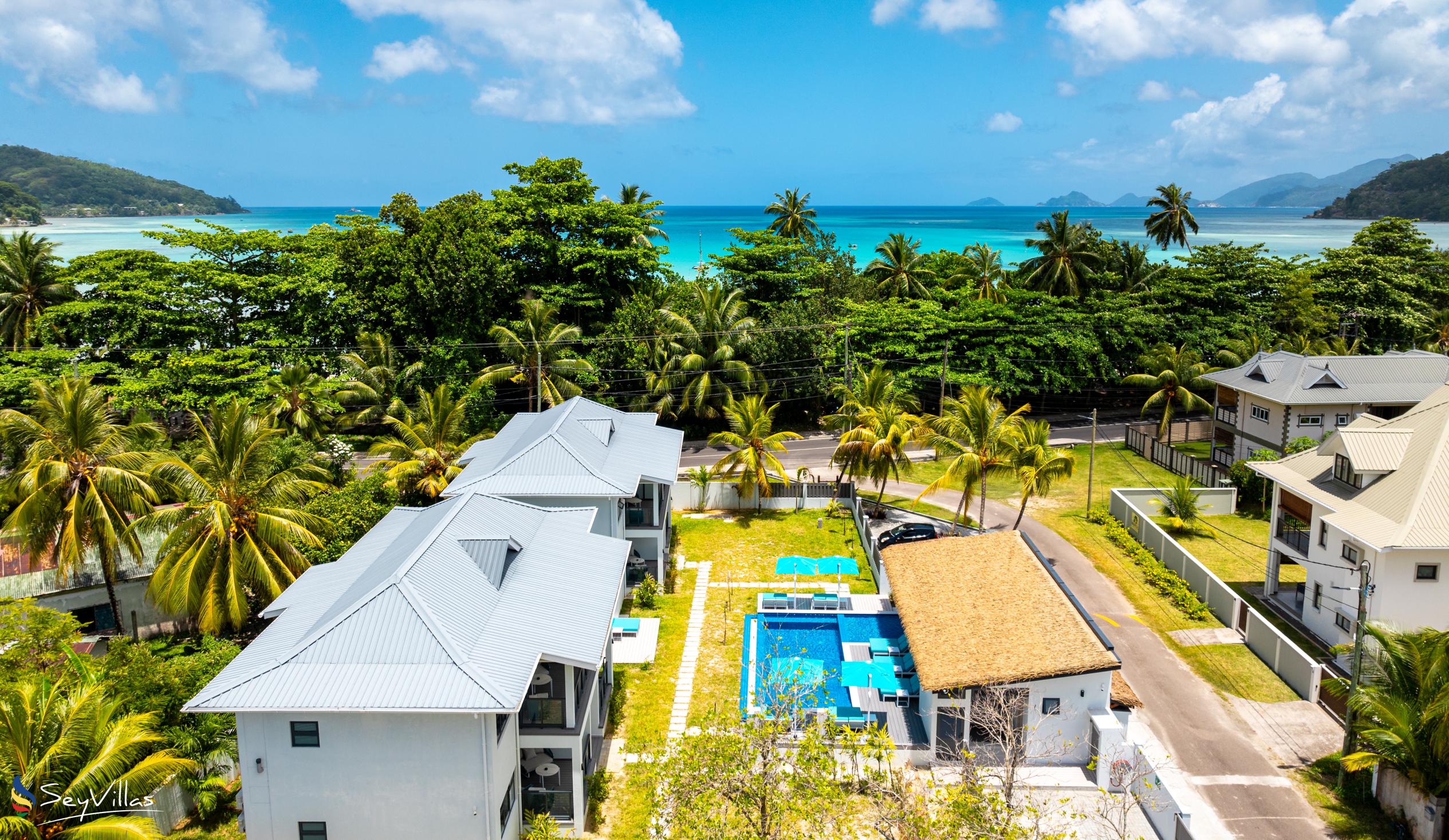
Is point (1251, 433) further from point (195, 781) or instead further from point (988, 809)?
point (195, 781)

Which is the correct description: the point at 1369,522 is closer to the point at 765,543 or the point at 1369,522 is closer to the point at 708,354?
the point at 765,543

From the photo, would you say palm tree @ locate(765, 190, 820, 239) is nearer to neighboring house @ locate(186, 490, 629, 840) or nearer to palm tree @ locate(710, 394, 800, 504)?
palm tree @ locate(710, 394, 800, 504)

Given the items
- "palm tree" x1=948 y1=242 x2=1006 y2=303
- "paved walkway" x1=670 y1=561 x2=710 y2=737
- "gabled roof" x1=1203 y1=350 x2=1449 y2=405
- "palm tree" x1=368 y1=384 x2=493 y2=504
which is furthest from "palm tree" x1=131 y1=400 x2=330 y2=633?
"palm tree" x1=948 y1=242 x2=1006 y2=303

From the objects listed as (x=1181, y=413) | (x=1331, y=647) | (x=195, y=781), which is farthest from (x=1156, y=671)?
(x=1181, y=413)

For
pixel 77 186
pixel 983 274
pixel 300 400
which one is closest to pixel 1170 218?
pixel 983 274

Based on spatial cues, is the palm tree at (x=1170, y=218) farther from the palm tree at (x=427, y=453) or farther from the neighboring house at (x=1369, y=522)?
the palm tree at (x=427, y=453)

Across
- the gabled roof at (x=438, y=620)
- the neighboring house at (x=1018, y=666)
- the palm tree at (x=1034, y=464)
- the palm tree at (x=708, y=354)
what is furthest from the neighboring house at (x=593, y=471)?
the palm tree at (x=1034, y=464)
